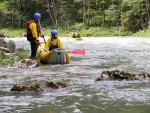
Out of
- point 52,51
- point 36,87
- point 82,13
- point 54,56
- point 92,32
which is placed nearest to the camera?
point 36,87

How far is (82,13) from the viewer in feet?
177

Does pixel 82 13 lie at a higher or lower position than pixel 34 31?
higher

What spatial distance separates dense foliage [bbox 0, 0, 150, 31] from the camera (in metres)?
44.7

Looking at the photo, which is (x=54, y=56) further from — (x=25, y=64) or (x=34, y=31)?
(x=25, y=64)

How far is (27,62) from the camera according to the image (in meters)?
12.4

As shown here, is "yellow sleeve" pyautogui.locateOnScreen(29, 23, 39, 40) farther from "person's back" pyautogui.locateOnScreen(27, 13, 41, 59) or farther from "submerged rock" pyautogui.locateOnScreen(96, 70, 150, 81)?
"submerged rock" pyautogui.locateOnScreen(96, 70, 150, 81)

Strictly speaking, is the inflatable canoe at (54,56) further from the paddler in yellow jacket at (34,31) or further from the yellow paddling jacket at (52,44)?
Result: the paddler in yellow jacket at (34,31)

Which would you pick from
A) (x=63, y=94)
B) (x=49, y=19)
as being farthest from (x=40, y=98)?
(x=49, y=19)

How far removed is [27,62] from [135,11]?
33.2 meters

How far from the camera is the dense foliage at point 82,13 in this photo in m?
44.7

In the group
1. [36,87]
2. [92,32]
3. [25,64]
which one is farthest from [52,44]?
[92,32]

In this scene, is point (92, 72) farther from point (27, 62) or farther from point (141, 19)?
point (141, 19)

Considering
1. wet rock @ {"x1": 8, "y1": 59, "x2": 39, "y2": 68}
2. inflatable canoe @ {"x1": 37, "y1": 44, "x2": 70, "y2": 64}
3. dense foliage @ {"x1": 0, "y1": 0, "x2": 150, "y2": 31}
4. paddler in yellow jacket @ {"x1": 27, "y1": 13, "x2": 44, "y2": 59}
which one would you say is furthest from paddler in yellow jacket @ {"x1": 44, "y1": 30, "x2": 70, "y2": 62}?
dense foliage @ {"x1": 0, "y1": 0, "x2": 150, "y2": 31}

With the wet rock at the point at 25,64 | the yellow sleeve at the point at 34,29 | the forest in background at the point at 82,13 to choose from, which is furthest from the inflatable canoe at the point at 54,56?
the forest in background at the point at 82,13
